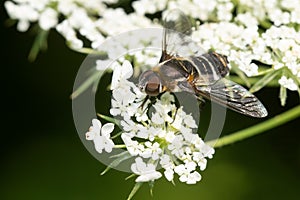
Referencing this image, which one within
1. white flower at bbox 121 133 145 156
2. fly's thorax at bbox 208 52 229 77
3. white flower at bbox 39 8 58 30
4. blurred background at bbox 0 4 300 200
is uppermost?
fly's thorax at bbox 208 52 229 77

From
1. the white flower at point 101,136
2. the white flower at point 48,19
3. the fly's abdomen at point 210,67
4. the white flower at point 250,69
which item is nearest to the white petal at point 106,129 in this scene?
the white flower at point 101,136

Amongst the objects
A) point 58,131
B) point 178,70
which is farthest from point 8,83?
point 178,70

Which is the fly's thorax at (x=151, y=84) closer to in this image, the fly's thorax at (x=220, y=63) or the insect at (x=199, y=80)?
the insect at (x=199, y=80)

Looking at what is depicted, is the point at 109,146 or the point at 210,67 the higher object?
the point at 210,67

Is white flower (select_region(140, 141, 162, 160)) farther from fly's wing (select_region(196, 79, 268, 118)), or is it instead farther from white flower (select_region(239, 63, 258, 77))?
white flower (select_region(239, 63, 258, 77))

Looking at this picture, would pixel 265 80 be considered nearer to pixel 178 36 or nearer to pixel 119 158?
pixel 178 36

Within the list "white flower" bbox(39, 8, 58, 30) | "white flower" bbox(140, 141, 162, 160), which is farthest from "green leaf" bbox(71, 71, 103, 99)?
"white flower" bbox(140, 141, 162, 160)

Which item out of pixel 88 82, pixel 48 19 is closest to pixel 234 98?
pixel 88 82
